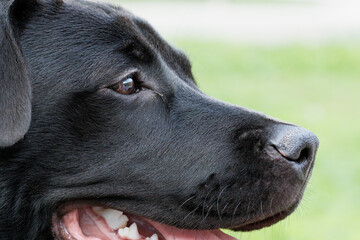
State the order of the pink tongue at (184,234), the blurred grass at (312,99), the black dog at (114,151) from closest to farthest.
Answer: the black dog at (114,151), the pink tongue at (184,234), the blurred grass at (312,99)

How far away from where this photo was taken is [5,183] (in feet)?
12.5

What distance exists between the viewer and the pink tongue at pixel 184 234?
13.4 ft

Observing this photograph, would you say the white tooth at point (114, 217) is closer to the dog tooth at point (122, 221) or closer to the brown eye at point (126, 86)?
the dog tooth at point (122, 221)

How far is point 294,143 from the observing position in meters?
3.90

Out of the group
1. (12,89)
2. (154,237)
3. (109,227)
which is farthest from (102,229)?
(12,89)

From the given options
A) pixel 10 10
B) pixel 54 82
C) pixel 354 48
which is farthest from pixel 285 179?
pixel 354 48

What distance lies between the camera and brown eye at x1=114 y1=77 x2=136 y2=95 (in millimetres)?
3957

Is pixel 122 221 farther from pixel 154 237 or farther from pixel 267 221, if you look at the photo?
pixel 267 221

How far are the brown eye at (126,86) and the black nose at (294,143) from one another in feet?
2.72

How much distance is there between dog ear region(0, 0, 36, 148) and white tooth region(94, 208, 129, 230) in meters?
0.69

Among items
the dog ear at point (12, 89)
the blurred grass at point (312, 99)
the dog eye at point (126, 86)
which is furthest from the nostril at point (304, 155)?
the blurred grass at point (312, 99)

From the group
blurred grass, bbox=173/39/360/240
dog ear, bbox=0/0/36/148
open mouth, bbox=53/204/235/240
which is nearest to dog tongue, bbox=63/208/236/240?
open mouth, bbox=53/204/235/240

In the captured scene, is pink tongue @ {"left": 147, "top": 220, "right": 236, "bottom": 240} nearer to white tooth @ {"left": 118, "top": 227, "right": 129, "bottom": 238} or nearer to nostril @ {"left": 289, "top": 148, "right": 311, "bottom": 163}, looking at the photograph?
white tooth @ {"left": 118, "top": 227, "right": 129, "bottom": 238}

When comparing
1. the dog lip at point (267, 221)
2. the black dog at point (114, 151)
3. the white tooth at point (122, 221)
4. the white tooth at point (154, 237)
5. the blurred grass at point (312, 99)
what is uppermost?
the black dog at point (114, 151)
